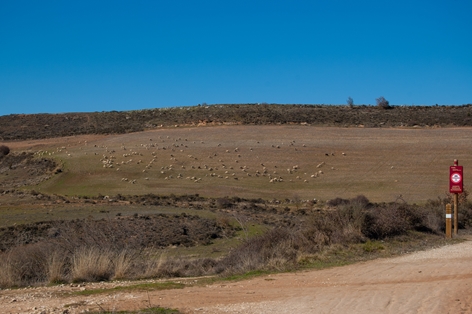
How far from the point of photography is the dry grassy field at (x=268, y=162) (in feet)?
170

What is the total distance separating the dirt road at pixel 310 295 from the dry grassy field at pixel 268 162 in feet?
105

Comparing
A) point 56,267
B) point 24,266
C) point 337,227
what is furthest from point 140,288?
point 337,227

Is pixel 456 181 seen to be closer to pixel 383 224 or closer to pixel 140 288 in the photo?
pixel 383 224

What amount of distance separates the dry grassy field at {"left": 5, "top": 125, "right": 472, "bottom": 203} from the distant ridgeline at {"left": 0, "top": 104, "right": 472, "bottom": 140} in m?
9.44

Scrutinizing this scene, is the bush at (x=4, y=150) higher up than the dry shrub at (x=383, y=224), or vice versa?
the bush at (x=4, y=150)

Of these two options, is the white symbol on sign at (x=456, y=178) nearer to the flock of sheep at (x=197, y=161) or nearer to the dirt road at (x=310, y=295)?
the dirt road at (x=310, y=295)

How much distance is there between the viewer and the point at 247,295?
35.3 feet

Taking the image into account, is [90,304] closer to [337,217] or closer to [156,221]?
[337,217]

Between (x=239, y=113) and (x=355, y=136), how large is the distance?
96.8 ft

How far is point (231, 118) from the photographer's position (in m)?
93.0

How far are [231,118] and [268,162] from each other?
32392 mm

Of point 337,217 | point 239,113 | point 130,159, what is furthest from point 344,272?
point 239,113

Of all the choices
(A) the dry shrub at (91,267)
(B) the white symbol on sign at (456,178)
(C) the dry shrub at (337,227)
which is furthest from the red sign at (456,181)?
(A) the dry shrub at (91,267)

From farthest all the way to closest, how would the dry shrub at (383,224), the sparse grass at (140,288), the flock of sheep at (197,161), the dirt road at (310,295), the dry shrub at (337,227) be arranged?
the flock of sheep at (197,161)
the dry shrub at (383,224)
the dry shrub at (337,227)
the sparse grass at (140,288)
the dirt road at (310,295)
